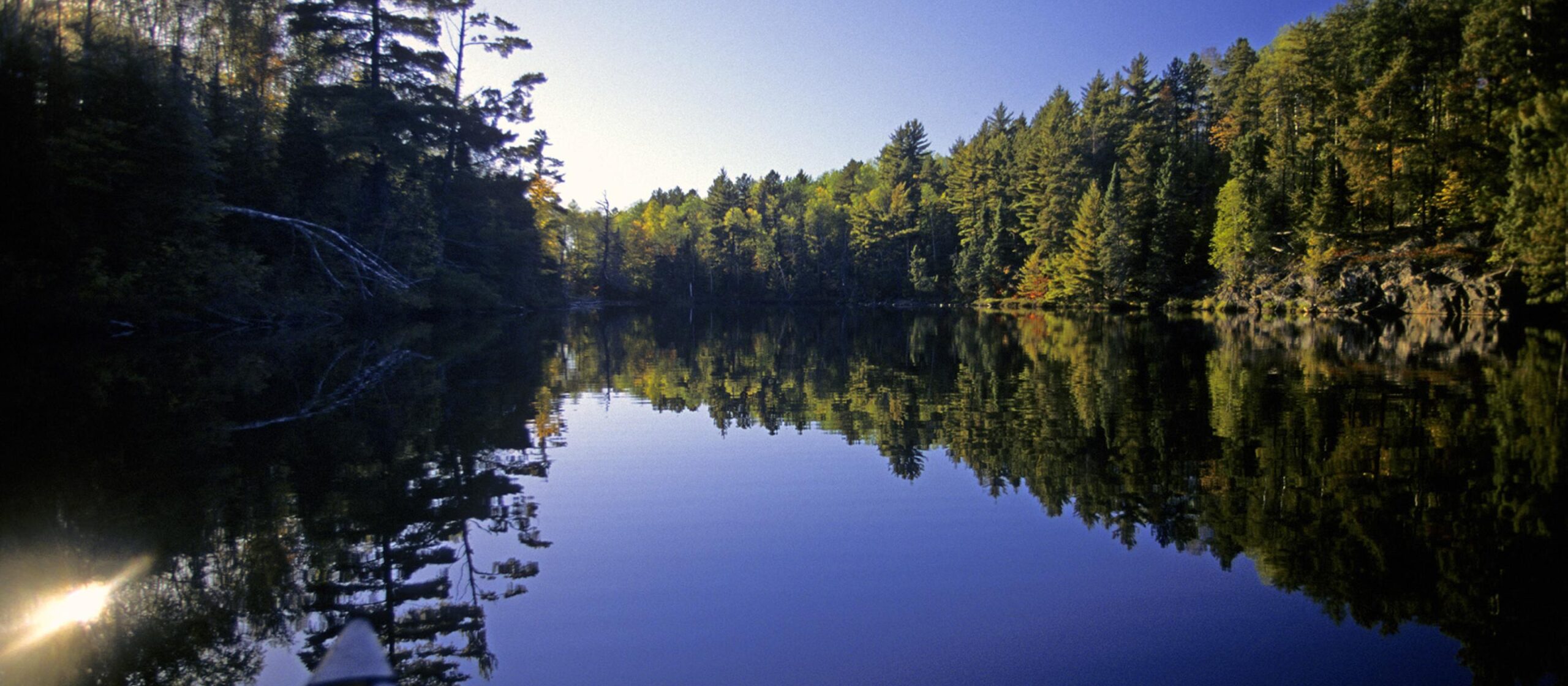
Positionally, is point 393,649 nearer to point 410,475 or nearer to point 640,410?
point 410,475

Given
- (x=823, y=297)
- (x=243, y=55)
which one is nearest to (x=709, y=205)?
(x=823, y=297)

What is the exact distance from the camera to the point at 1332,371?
47.8ft

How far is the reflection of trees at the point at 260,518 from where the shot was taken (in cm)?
407

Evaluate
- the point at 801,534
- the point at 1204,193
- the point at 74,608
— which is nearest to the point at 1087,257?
the point at 1204,193

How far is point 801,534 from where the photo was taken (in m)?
5.94

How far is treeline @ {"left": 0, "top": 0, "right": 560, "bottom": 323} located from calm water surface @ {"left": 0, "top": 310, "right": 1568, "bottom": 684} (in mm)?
9310

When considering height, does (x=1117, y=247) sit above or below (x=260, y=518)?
above

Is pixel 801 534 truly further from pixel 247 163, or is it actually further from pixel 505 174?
pixel 505 174

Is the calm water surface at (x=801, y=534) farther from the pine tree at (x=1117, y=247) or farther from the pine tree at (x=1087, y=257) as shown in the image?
the pine tree at (x=1087, y=257)

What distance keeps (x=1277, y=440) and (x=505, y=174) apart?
41.8 meters

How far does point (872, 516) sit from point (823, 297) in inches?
3015

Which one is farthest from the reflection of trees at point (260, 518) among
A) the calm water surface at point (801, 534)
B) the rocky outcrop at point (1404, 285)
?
the rocky outcrop at point (1404, 285)

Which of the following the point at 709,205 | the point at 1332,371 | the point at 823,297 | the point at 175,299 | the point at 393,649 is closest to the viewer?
the point at 393,649

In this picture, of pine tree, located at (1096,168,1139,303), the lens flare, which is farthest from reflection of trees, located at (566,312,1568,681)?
pine tree, located at (1096,168,1139,303)
